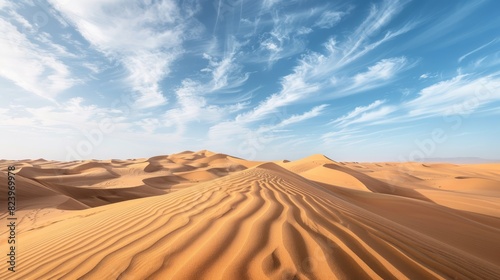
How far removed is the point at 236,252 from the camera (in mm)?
2033

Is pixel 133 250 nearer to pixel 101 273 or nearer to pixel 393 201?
pixel 101 273

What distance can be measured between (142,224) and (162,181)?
49.5 feet

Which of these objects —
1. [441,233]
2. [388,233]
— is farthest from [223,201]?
[441,233]

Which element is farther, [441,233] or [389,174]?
[389,174]

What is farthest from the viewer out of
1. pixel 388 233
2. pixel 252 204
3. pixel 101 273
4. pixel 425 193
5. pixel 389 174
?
pixel 389 174

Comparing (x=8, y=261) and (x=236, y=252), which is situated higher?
(x=236, y=252)

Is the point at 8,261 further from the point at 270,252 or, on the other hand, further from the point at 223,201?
the point at 270,252

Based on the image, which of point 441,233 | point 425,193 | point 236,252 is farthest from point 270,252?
point 425,193

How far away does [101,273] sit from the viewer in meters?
1.94

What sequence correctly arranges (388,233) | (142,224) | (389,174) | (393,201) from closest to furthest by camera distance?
(388,233)
(142,224)
(393,201)
(389,174)

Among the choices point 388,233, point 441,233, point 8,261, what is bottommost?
point 441,233

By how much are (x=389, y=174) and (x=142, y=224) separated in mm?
23366

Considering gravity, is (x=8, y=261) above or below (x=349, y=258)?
below

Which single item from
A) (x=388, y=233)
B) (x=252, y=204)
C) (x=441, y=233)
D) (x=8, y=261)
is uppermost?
(x=252, y=204)
